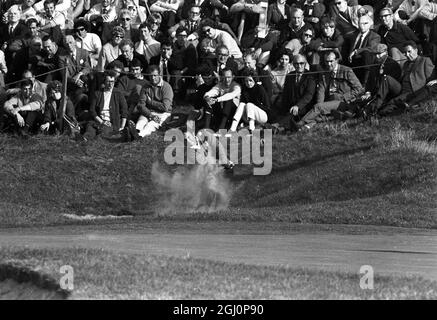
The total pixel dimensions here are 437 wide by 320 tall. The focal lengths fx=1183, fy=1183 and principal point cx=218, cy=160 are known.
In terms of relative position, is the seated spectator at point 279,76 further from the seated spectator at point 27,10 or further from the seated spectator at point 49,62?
the seated spectator at point 27,10

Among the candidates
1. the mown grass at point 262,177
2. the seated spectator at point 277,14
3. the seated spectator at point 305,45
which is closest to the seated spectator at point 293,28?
the seated spectator at point 305,45

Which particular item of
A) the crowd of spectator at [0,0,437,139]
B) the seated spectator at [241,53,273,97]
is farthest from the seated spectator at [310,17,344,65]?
the seated spectator at [241,53,273,97]

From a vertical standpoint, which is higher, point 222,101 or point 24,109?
point 222,101

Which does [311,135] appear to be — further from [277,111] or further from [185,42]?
[185,42]

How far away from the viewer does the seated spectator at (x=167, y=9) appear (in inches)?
1062

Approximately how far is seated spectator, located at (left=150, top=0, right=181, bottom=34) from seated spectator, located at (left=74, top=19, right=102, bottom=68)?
1616 mm

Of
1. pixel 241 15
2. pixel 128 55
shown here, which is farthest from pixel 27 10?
pixel 241 15

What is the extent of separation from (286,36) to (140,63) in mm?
3162

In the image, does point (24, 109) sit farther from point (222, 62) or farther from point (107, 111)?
point (222, 62)

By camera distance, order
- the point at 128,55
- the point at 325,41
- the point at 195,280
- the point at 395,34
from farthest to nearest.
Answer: the point at 128,55 → the point at 325,41 → the point at 395,34 → the point at 195,280

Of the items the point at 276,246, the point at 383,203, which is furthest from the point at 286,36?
the point at 276,246

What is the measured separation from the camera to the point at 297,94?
23828 mm

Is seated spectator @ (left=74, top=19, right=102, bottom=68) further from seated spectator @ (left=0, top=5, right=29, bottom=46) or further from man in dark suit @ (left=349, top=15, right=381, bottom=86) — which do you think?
man in dark suit @ (left=349, top=15, right=381, bottom=86)

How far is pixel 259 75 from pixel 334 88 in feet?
5.17
